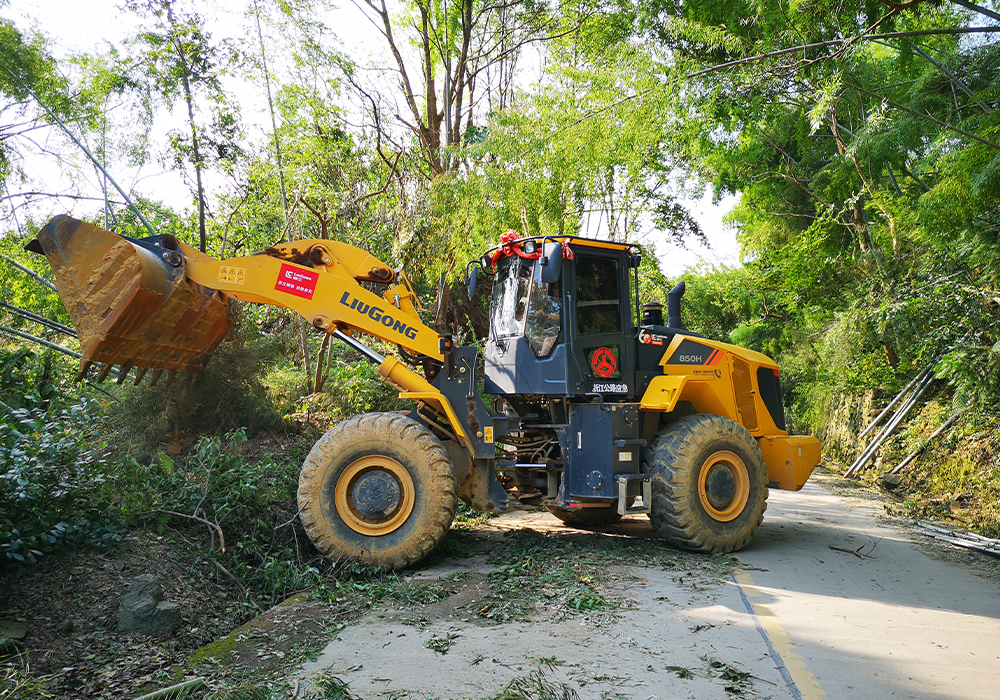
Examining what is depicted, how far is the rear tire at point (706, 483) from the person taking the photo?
6805mm

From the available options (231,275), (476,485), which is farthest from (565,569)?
(231,275)

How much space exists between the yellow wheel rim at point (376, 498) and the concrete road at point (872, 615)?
3002 mm

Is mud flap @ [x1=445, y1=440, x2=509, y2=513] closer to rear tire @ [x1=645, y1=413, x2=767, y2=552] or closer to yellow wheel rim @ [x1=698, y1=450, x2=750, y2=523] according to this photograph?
rear tire @ [x1=645, y1=413, x2=767, y2=552]

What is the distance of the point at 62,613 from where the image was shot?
4.38 m

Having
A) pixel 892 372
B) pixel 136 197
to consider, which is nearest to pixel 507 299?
pixel 136 197

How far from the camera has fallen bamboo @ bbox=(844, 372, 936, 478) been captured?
13.1m

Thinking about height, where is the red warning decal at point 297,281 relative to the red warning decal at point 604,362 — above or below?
above

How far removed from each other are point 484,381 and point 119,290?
3755 millimetres

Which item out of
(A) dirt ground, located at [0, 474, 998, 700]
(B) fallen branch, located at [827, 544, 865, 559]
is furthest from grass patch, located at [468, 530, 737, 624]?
(B) fallen branch, located at [827, 544, 865, 559]

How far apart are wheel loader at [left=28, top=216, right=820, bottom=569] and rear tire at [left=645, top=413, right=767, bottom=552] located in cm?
2

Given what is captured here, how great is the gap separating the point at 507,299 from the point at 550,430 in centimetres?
147

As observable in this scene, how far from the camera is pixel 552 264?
6.50 m

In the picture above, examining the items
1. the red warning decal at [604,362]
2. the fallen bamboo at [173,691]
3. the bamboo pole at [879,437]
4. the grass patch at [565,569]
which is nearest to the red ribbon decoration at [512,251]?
the red warning decal at [604,362]

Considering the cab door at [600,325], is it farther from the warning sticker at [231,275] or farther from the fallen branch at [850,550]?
the warning sticker at [231,275]
